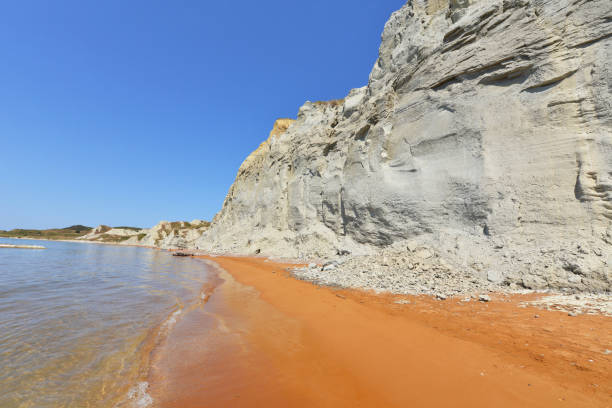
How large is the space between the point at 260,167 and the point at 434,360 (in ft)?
109

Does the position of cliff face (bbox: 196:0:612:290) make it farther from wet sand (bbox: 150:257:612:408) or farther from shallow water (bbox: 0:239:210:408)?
shallow water (bbox: 0:239:210:408)

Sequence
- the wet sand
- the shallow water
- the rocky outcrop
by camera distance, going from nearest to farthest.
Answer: the wet sand → the shallow water → the rocky outcrop

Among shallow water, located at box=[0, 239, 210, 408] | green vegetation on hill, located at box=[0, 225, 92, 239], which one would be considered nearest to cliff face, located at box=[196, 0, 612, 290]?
shallow water, located at box=[0, 239, 210, 408]

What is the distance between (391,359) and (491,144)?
10.2m

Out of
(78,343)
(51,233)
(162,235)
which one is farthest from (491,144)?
(51,233)

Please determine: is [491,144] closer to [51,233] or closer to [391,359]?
[391,359]

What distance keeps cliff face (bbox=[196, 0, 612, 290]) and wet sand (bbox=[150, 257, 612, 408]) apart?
3.44m

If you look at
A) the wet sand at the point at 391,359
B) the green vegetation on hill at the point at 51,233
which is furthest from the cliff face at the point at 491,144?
the green vegetation on hill at the point at 51,233

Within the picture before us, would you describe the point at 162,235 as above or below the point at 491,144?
below

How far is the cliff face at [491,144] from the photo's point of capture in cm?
845

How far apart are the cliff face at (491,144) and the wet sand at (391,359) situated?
3437mm

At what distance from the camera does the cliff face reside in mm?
8453

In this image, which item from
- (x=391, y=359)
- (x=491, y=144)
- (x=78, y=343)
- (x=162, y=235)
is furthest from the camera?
Answer: (x=162, y=235)

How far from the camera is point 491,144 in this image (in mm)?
10727
